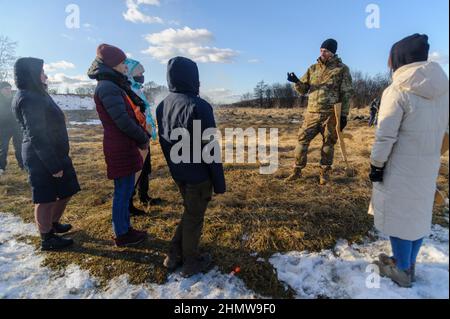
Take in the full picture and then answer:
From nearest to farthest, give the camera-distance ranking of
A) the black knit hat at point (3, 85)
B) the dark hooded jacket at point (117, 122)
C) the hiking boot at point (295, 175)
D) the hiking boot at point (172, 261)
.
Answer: the dark hooded jacket at point (117, 122)
the hiking boot at point (172, 261)
the hiking boot at point (295, 175)
the black knit hat at point (3, 85)

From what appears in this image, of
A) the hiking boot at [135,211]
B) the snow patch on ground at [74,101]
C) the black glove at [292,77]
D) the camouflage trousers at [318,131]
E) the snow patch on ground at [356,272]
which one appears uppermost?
the snow patch on ground at [74,101]

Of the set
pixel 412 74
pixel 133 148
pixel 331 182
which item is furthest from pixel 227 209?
pixel 412 74

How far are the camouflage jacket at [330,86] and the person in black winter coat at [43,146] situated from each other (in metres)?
3.70

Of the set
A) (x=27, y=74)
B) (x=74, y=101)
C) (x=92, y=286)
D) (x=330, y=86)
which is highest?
(x=74, y=101)

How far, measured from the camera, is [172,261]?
2.86m

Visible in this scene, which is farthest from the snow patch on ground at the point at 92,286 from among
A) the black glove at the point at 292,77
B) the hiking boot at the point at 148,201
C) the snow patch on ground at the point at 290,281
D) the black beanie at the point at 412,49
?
the black glove at the point at 292,77

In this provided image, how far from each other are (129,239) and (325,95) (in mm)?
3599

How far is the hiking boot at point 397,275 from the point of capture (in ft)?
8.18

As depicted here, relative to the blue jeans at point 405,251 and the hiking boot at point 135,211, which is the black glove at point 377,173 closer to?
the blue jeans at point 405,251

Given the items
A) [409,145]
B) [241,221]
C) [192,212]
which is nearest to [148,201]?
[241,221]

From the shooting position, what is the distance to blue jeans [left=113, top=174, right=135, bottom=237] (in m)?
3.06

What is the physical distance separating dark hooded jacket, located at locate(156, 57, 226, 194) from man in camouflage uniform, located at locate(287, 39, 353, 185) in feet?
9.21

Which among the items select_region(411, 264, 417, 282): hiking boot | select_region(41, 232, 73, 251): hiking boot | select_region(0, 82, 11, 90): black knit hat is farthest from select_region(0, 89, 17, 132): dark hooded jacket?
select_region(411, 264, 417, 282): hiking boot

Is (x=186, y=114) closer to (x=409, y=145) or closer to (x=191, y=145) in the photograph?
(x=191, y=145)
